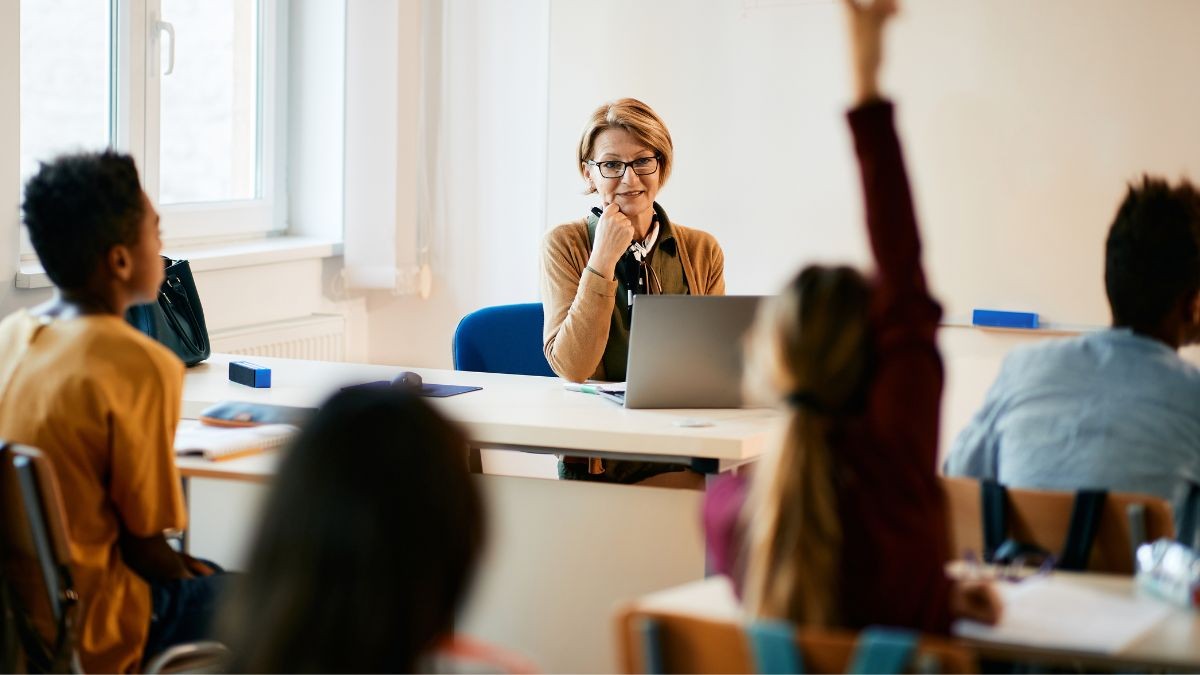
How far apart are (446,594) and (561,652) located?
1.63m

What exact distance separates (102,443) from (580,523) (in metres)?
1.00

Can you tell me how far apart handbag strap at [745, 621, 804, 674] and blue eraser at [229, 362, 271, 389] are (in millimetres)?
1903

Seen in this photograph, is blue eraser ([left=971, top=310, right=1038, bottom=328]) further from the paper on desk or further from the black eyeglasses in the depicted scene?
the paper on desk

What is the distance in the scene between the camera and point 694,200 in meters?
4.32

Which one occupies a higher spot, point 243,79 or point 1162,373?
point 243,79

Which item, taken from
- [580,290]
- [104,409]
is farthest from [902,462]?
[580,290]

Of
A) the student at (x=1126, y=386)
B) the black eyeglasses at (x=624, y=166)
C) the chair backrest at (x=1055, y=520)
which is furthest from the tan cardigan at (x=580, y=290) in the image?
the chair backrest at (x=1055, y=520)

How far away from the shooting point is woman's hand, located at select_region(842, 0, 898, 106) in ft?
5.21

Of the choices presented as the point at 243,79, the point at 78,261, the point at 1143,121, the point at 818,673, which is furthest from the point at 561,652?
the point at 243,79

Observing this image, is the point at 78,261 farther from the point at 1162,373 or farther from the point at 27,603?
the point at 1162,373

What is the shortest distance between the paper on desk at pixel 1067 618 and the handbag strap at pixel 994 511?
15cm

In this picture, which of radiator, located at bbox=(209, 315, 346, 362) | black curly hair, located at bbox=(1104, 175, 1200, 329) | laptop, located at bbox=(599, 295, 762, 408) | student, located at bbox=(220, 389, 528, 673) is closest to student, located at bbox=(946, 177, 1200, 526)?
black curly hair, located at bbox=(1104, 175, 1200, 329)

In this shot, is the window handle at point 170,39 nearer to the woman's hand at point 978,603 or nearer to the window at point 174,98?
the window at point 174,98

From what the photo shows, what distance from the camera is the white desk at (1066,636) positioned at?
4.88 ft
